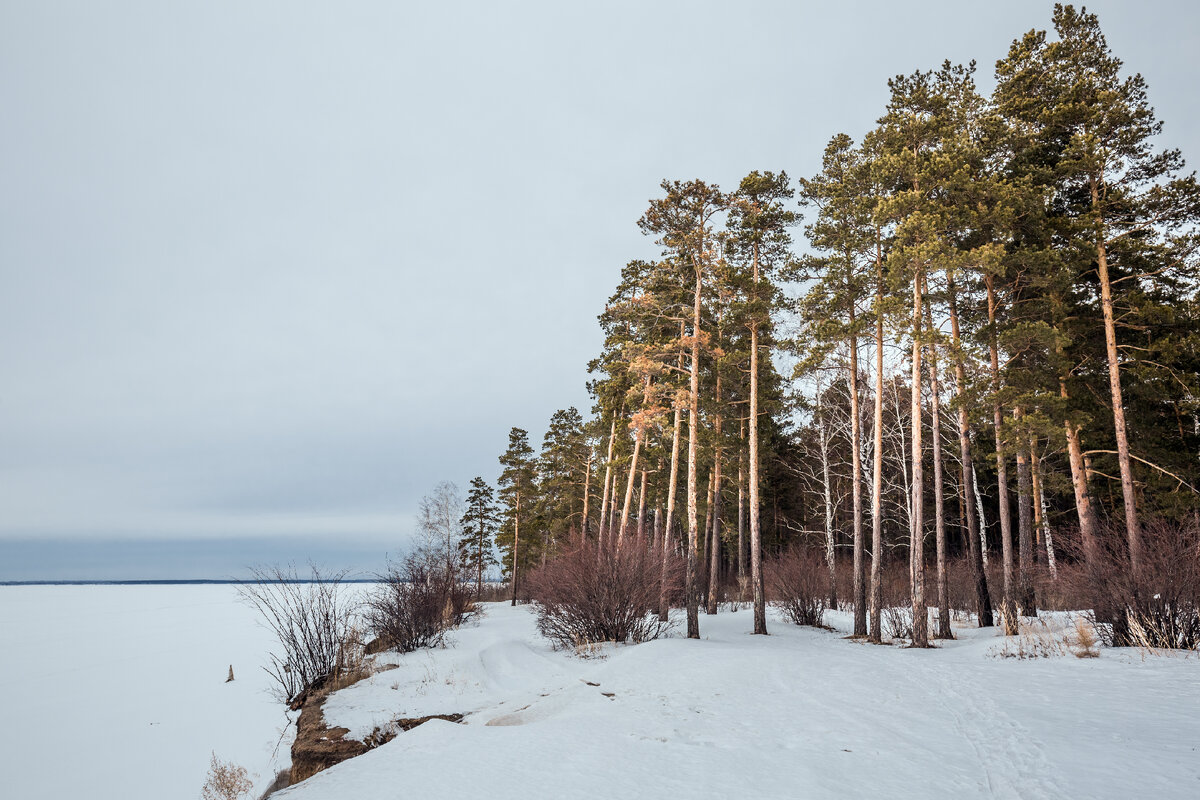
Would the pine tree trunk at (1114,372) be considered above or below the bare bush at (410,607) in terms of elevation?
above

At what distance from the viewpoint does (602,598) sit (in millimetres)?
13734

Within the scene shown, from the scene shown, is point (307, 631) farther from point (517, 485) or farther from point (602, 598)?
point (517, 485)

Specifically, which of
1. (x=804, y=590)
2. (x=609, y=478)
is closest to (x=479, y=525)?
(x=609, y=478)

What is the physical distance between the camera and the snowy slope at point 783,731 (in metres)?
4.61

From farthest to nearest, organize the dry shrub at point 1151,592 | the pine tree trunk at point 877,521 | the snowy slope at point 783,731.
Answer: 1. the pine tree trunk at point 877,521
2. the dry shrub at point 1151,592
3. the snowy slope at point 783,731

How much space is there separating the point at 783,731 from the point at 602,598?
7.92 m

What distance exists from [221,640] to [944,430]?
4138cm

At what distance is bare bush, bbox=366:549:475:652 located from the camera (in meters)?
14.5

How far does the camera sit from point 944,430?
31781mm

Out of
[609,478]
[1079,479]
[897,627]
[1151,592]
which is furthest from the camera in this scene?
[609,478]

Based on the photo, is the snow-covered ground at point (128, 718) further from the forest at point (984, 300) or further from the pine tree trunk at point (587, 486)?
the pine tree trunk at point (587, 486)

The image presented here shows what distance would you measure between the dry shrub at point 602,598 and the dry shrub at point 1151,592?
29.2 feet

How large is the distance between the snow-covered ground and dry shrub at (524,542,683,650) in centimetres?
624

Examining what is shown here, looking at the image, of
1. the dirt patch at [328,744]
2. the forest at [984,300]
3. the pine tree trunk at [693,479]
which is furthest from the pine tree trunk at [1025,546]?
the dirt patch at [328,744]
